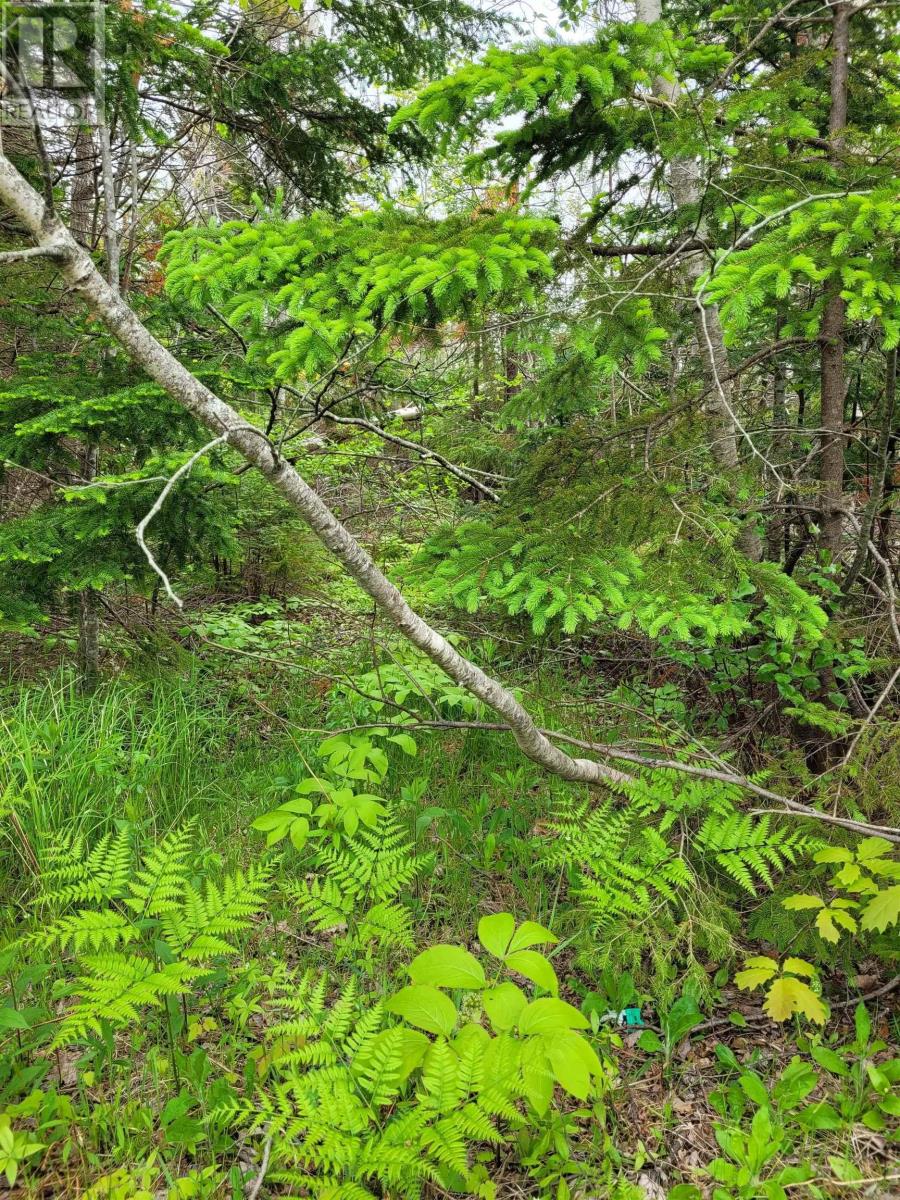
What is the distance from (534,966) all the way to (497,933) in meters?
0.14

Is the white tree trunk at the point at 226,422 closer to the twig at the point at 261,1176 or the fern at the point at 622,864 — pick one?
the fern at the point at 622,864

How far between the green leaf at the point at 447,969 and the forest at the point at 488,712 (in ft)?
0.06

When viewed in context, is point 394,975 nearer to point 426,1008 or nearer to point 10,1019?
point 426,1008

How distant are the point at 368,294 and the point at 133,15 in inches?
100

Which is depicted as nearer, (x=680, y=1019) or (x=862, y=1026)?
(x=862, y=1026)

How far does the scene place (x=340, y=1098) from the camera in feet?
5.59

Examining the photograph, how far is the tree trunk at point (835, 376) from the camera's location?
9.36 ft

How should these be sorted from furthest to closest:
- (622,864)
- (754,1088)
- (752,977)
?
(622,864) → (752,977) → (754,1088)

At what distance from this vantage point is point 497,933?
1.88 metres

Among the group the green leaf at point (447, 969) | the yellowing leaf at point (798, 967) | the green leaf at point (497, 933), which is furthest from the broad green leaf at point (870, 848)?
the green leaf at point (447, 969)

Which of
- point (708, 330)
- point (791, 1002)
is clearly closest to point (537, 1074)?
point (791, 1002)

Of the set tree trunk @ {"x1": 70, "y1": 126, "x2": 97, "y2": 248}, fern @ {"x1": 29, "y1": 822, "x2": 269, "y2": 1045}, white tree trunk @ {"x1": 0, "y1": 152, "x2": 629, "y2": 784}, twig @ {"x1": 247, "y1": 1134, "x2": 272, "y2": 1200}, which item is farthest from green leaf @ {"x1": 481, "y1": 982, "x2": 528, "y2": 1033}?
tree trunk @ {"x1": 70, "y1": 126, "x2": 97, "y2": 248}

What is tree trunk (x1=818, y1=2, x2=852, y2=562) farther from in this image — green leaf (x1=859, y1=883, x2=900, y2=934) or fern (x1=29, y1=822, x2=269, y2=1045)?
fern (x1=29, y1=822, x2=269, y2=1045)

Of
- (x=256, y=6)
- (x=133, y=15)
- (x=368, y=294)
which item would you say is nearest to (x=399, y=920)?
(x=368, y=294)
